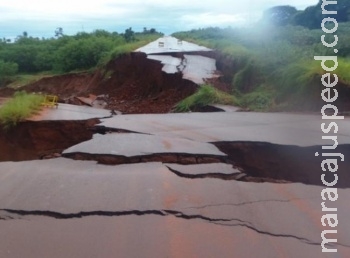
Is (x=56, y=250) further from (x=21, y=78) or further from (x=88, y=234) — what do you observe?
(x=21, y=78)

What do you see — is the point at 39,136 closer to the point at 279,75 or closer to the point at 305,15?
the point at 279,75

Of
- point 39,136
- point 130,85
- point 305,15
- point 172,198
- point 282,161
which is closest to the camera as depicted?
point 172,198


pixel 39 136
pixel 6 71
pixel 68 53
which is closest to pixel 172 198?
pixel 39 136

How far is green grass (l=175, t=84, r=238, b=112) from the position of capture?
31.3 ft

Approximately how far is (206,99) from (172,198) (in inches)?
252

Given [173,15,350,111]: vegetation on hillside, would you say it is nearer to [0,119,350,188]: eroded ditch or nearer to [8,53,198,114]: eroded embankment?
[8,53,198,114]: eroded embankment

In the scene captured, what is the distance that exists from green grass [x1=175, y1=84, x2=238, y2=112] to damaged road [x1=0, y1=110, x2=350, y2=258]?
386cm

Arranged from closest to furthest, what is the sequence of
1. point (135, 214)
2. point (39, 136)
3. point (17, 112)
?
point (135, 214) → point (39, 136) → point (17, 112)

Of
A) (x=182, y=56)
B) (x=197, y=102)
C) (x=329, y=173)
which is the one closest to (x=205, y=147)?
(x=329, y=173)

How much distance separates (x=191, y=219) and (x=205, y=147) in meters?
1.86

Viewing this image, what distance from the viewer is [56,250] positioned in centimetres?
265

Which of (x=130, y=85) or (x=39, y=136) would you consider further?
(x=130, y=85)

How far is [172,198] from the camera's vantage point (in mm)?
3387

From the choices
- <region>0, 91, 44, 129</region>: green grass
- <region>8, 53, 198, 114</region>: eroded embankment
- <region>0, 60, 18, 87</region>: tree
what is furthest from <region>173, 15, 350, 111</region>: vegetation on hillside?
<region>0, 60, 18, 87</region>: tree
